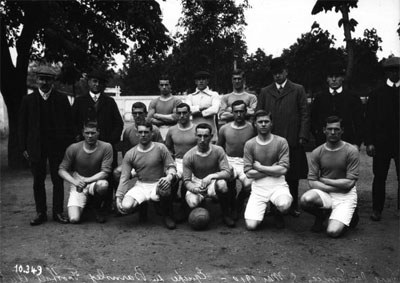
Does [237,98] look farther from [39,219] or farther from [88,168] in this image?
[39,219]

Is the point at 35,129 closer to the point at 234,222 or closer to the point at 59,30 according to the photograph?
the point at 234,222

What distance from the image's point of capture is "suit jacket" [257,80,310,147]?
604 centimetres

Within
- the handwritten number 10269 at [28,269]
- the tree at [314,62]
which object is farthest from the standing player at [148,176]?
the tree at [314,62]

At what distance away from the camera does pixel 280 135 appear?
607cm

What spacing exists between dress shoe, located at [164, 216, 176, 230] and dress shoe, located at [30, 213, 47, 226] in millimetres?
1663

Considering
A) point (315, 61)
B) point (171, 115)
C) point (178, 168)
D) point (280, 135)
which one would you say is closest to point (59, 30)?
point (171, 115)

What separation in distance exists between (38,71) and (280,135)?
10.8ft

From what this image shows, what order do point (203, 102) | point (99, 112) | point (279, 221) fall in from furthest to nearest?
point (203, 102), point (99, 112), point (279, 221)

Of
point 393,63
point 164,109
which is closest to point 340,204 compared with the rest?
point 393,63

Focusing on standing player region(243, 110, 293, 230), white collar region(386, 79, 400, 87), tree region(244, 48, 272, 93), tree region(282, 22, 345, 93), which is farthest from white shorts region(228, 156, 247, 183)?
tree region(244, 48, 272, 93)

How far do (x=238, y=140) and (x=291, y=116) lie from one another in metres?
0.79

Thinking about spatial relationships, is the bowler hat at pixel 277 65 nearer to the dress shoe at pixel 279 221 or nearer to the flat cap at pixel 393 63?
the flat cap at pixel 393 63

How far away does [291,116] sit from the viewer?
604cm

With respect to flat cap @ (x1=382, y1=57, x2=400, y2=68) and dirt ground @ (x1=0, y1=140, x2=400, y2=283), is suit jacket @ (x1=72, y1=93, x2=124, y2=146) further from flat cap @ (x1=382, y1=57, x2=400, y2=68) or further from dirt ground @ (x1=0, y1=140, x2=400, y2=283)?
flat cap @ (x1=382, y1=57, x2=400, y2=68)
